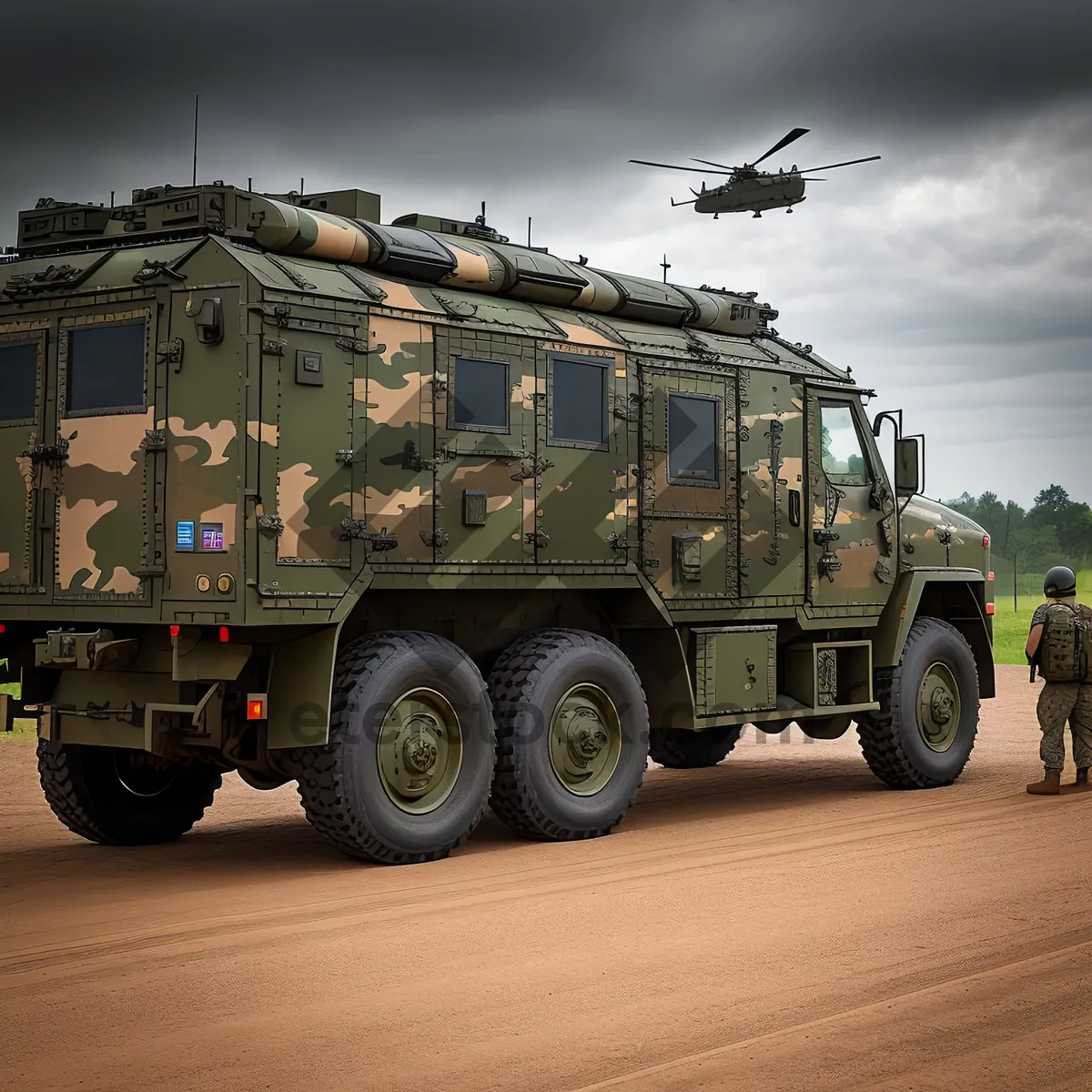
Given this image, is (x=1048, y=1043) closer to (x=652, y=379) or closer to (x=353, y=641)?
(x=353, y=641)

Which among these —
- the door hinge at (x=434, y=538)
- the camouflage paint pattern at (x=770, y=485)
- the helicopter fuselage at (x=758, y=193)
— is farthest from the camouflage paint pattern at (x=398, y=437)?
the helicopter fuselage at (x=758, y=193)

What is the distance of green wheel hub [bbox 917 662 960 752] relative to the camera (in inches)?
505

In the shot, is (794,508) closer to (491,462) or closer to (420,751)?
(491,462)

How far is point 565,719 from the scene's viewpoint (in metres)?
10.1

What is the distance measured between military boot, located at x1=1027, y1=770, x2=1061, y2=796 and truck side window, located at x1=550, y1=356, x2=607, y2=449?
4379 millimetres

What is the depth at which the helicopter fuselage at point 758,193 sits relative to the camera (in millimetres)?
34219

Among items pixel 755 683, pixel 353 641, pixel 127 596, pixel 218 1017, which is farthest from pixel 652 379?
pixel 218 1017

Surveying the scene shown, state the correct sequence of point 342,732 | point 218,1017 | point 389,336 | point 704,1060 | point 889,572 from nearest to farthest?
1. point 704,1060
2. point 218,1017
3. point 342,732
4. point 389,336
5. point 889,572

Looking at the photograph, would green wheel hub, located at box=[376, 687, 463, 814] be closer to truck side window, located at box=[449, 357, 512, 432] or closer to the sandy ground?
the sandy ground

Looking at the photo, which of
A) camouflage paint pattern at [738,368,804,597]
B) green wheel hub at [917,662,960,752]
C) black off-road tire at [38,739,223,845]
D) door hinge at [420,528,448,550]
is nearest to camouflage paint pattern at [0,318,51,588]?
black off-road tire at [38,739,223,845]

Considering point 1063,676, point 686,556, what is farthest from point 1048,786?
point 686,556

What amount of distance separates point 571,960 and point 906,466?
23.8 feet

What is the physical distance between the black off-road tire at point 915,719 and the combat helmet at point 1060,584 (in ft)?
3.19

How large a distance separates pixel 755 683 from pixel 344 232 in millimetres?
4457
